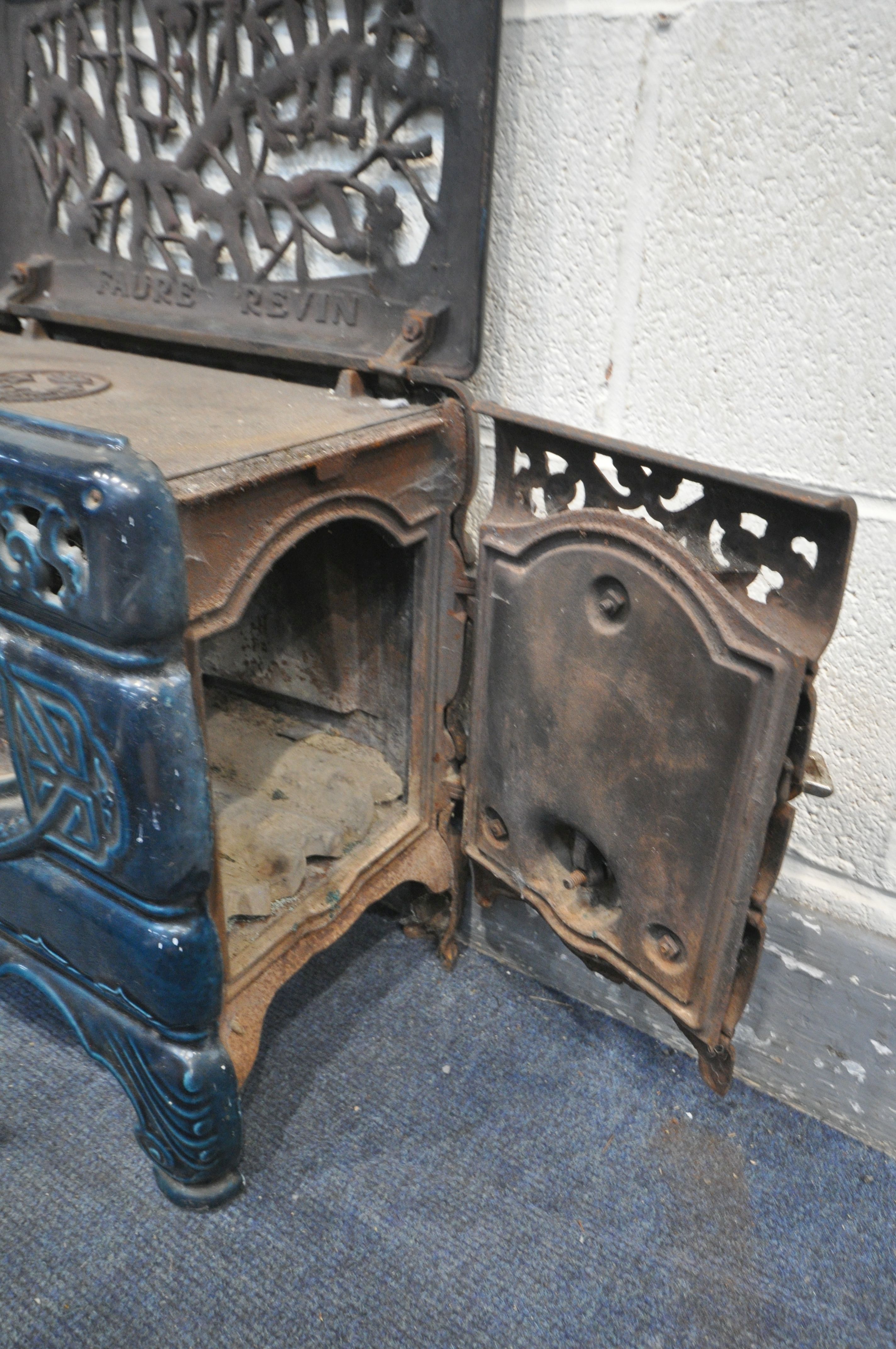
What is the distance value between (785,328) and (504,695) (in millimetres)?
449

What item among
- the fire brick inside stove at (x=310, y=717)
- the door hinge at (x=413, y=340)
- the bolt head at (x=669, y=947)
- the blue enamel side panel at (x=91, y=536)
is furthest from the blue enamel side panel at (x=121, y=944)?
the door hinge at (x=413, y=340)

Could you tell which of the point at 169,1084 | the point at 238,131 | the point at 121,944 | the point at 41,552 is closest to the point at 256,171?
the point at 238,131

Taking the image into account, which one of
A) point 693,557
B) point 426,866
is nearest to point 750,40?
point 693,557

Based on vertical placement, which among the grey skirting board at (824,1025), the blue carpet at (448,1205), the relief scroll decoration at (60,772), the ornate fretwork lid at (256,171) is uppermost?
the ornate fretwork lid at (256,171)

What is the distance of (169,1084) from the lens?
0.89m

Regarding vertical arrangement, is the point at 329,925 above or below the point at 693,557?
below

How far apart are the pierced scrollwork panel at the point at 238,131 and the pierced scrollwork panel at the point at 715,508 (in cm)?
30

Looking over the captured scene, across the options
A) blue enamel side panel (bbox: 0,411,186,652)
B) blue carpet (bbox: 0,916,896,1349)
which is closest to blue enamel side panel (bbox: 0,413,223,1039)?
blue enamel side panel (bbox: 0,411,186,652)

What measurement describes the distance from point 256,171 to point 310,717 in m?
0.67

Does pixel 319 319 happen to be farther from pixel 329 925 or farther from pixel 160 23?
pixel 329 925

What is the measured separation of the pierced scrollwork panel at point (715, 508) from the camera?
0.71 m

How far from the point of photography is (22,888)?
91cm

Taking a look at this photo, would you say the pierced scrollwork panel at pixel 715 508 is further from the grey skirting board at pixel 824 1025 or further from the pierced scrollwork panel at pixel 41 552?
the grey skirting board at pixel 824 1025

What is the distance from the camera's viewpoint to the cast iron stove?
0.74m
